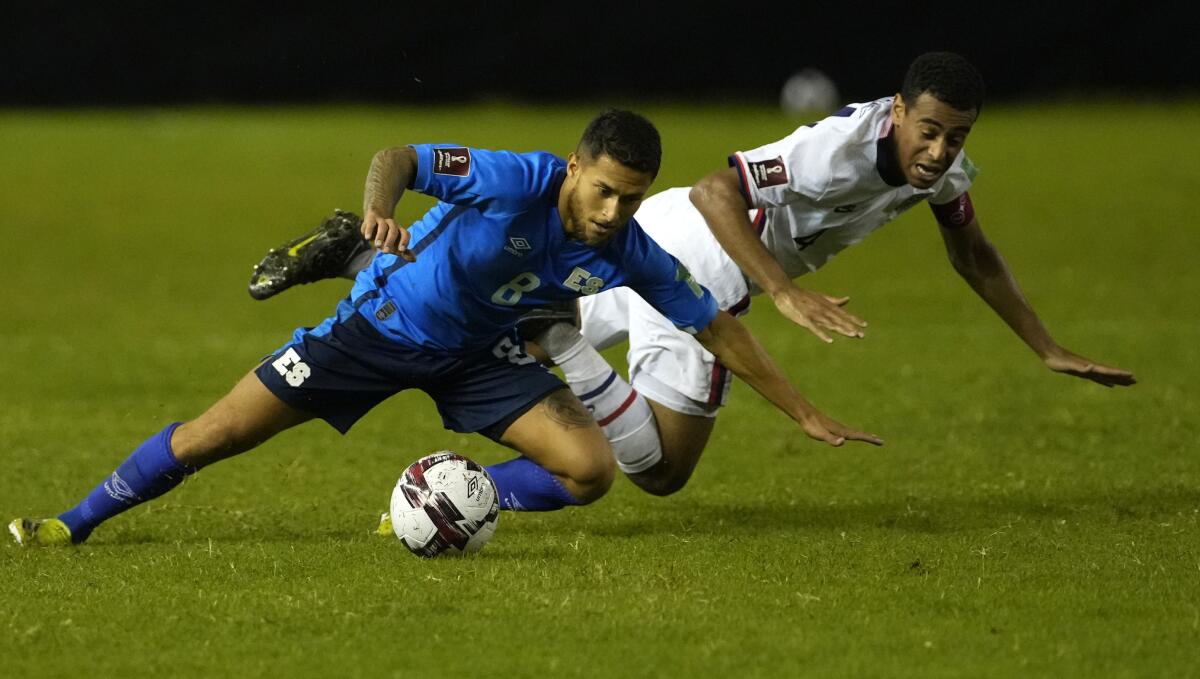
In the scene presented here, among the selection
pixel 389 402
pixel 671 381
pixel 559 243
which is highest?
pixel 559 243

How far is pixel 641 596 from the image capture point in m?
4.64

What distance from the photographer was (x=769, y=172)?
5.65 m

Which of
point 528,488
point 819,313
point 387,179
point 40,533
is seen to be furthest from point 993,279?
point 40,533

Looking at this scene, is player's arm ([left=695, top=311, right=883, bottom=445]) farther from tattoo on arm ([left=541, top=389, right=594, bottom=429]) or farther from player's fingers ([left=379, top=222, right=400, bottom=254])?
player's fingers ([left=379, top=222, right=400, bottom=254])

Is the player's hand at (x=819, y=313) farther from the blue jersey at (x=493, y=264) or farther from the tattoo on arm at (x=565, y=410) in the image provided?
the tattoo on arm at (x=565, y=410)

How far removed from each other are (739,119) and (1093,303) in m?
9.19

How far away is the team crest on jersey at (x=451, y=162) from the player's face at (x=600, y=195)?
1.01ft

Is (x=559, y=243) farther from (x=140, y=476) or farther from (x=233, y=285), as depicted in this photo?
(x=233, y=285)

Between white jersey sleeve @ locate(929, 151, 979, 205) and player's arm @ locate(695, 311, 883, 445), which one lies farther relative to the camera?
white jersey sleeve @ locate(929, 151, 979, 205)

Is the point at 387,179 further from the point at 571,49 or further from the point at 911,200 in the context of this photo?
the point at 571,49

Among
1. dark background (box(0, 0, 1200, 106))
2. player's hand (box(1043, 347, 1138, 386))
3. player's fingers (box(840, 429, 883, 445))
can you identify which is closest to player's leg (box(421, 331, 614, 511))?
player's fingers (box(840, 429, 883, 445))

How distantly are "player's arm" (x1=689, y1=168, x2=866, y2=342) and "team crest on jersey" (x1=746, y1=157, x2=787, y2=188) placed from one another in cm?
7

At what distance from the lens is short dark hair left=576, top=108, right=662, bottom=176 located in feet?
15.6

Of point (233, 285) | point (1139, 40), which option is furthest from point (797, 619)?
point (1139, 40)
